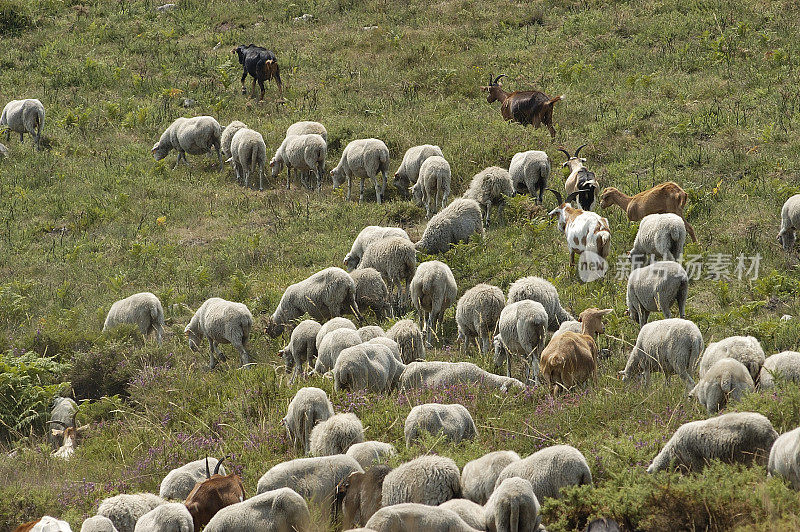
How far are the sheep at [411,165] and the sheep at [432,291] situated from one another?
5520 millimetres

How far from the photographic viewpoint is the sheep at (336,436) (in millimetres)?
7730

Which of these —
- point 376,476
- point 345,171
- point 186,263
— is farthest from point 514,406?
point 345,171

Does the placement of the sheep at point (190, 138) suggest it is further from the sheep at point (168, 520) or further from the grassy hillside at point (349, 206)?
the sheep at point (168, 520)

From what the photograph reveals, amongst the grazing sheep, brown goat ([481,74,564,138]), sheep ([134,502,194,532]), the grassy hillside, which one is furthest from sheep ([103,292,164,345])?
brown goat ([481,74,564,138])

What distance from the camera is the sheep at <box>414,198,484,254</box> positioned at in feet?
46.7

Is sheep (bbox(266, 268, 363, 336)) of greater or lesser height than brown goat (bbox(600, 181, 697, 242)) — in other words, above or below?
below

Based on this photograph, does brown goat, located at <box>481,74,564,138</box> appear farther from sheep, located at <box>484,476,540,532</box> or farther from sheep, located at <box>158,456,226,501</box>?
sheep, located at <box>484,476,540,532</box>

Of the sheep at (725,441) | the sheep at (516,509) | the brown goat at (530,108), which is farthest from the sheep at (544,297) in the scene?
the brown goat at (530,108)

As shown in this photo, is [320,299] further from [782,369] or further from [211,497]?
[782,369]

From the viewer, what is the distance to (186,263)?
50.8 feet

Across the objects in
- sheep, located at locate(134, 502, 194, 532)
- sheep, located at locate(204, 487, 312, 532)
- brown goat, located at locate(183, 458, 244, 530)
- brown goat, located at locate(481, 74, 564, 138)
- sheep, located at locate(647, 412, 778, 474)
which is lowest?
brown goat, located at locate(183, 458, 244, 530)

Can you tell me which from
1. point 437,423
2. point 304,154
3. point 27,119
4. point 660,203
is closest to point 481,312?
point 437,423

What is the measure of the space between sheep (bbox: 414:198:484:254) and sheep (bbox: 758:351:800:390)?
21.6 ft

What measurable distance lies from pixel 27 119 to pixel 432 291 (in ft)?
44.9
